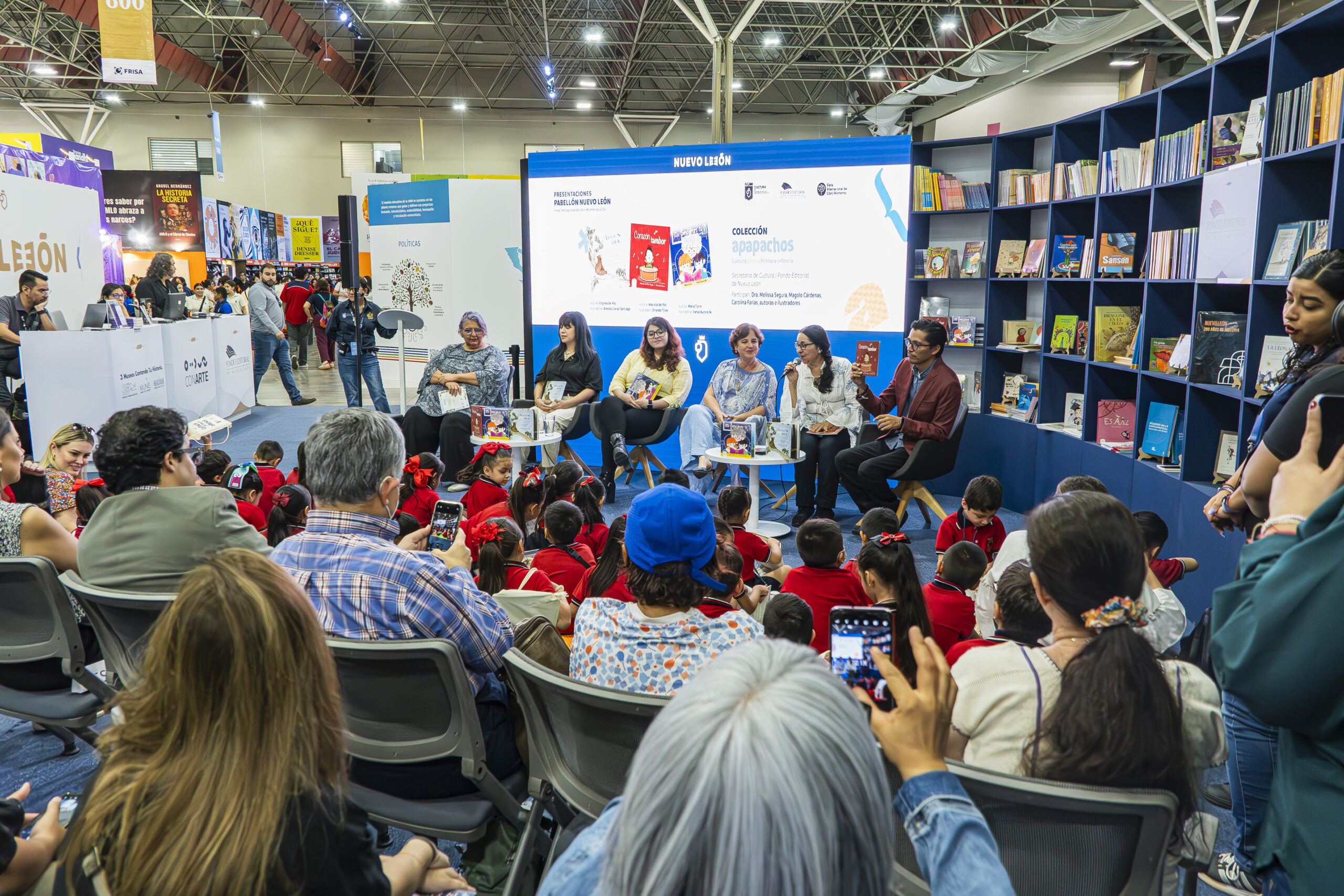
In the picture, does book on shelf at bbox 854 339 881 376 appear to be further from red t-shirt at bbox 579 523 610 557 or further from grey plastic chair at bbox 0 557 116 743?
grey plastic chair at bbox 0 557 116 743

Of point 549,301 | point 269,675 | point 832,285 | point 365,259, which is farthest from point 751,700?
point 365,259

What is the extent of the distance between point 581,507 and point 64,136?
20823mm

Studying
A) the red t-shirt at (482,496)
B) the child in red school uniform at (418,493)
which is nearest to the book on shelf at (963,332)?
the red t-shirt at (482,496)

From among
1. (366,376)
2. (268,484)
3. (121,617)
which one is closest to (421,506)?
(268,484)

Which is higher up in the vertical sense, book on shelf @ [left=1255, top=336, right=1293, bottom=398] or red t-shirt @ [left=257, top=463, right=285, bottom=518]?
book on shelf @ [left=1255, top=336, right=1293, bottom=398]

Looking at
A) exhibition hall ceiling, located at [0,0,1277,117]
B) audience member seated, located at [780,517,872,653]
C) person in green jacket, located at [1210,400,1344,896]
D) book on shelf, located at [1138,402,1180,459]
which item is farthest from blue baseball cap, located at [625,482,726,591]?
exhibition hall ceiling, located at [0,0,1277,117]

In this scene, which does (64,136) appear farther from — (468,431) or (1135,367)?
(1135,367)

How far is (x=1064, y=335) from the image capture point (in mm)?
5516

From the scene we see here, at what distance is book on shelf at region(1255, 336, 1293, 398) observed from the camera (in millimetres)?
3461

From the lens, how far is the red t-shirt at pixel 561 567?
2699mm

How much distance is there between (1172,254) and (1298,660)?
4.03 m

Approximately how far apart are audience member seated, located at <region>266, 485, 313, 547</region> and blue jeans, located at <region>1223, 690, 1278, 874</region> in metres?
2.73

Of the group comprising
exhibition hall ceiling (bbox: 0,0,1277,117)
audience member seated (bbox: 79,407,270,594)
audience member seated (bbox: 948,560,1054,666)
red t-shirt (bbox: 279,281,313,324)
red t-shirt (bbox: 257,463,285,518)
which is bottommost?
red t-shirt (bbox: 257,463,285,518)

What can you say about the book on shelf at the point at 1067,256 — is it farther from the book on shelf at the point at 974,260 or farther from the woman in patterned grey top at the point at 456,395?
the woman in patterned grey top at the point at 456,395
